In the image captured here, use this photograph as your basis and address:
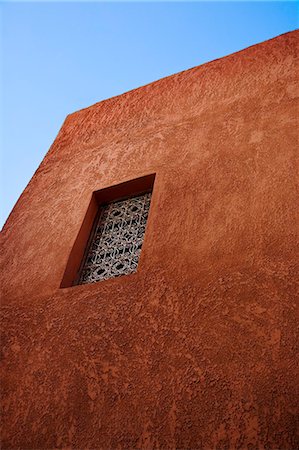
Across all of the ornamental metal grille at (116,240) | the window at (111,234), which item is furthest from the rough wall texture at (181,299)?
the ornamental metal grille at (116,240)

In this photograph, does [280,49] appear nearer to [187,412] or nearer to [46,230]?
[46,230]

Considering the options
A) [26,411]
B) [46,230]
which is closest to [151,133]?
[46,230]

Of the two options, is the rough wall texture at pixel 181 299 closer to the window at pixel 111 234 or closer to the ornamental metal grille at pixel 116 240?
the window at pixel 111 234

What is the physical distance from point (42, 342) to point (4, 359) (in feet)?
0.88

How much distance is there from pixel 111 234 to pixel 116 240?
0.38 feet

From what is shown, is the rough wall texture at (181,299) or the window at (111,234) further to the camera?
the window at (111,234)

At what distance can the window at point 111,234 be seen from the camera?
297 cm

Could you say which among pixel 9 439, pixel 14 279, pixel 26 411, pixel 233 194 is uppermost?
pixel 233 194

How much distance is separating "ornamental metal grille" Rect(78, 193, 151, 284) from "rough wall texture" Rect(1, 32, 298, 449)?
0.18m

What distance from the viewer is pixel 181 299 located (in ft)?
7.55

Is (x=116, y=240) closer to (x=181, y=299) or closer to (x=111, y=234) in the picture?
(x=111, y=234)

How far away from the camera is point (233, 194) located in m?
2.75

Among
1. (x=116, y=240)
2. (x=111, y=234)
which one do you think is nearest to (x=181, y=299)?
(x=116, y=240)

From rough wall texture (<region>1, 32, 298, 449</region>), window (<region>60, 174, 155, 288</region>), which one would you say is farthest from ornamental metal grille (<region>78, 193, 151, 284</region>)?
rough wall texture (<region>1, 32, 298, 449</region>)
